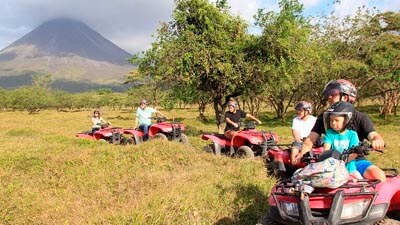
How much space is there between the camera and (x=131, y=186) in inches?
279

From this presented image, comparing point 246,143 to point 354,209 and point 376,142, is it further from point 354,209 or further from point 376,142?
point 354,209

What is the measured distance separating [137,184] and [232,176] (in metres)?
1.69

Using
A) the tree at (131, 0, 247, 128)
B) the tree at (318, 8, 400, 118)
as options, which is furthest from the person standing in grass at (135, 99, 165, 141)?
the tree at (318, 8, 400, 118)

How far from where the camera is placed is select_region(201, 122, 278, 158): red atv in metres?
9.52

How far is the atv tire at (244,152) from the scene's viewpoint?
9375mm

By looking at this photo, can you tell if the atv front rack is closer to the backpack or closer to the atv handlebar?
the backpack

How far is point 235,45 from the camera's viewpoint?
16.3 metres

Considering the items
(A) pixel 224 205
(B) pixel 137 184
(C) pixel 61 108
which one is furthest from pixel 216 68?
(C) pixel 61 108

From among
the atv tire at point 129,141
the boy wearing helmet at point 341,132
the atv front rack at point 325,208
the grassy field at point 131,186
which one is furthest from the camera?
the atv tire at point 129,141

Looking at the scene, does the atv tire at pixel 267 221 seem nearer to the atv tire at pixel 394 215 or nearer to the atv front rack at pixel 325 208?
the atv front rack at pixel 325 208

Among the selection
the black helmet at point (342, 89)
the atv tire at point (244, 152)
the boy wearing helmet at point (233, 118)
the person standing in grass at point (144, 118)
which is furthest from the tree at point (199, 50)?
the black helmet at point (342, 89)

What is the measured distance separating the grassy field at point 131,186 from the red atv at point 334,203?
193 centimetres

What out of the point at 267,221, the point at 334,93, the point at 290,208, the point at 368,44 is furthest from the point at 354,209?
the point at 368,44

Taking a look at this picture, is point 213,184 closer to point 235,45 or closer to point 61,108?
point 235,45
